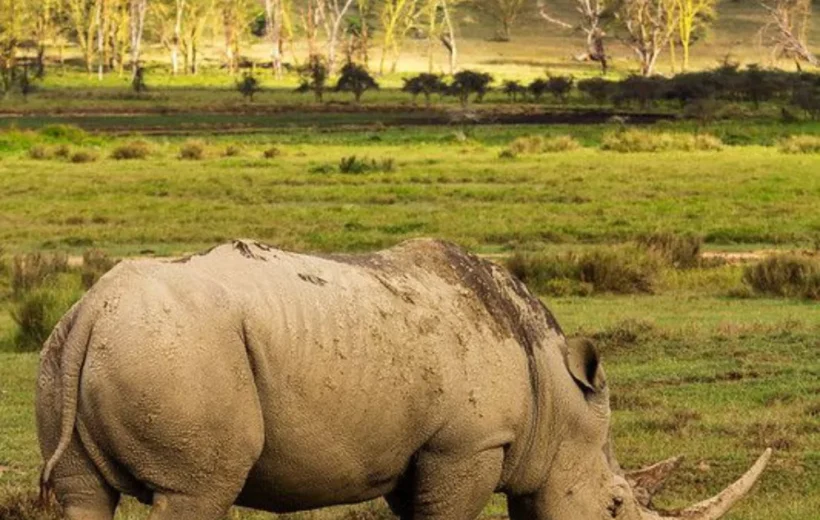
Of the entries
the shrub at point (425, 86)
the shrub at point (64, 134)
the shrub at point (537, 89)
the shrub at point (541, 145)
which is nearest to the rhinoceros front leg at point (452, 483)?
the shrub at point (541, 145)

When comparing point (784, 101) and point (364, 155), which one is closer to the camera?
point (364, 155)

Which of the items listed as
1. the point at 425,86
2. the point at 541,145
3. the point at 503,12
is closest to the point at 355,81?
the point at 425,86

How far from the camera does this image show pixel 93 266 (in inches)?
695

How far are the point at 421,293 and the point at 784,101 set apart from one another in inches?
2250

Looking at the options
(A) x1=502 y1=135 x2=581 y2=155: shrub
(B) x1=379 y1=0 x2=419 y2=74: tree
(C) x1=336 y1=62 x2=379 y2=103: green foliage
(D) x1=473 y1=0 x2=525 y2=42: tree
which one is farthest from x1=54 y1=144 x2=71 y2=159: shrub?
(D) x1=473 y1=0 x2=525 y2=42: tree

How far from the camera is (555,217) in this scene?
23.6 meters

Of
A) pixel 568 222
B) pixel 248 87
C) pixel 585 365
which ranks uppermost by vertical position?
pixel 585 365

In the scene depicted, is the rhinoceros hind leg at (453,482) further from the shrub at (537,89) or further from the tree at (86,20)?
the tree at (86,20)

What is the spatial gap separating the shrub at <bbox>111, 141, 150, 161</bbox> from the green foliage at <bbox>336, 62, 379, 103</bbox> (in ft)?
93.9

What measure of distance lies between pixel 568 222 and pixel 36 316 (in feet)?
32.6

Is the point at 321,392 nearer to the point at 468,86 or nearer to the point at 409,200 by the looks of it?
the point at 409,200

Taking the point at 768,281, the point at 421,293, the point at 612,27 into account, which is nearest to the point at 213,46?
the point at 612,27

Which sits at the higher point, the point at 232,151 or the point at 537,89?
the point at 232,151

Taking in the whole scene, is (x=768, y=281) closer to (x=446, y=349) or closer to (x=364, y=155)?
(x=446, y=349)
